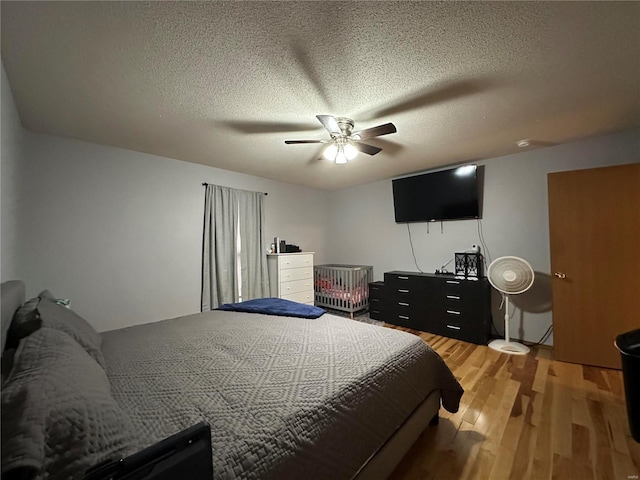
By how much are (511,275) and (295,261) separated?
2893 mm

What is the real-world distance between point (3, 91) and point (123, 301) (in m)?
2.07

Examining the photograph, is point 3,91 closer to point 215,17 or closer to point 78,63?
point 78,63

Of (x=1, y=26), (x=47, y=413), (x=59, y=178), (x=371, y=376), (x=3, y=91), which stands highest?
(x=1, y=26)

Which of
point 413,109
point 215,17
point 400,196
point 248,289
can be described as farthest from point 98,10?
point 400,196

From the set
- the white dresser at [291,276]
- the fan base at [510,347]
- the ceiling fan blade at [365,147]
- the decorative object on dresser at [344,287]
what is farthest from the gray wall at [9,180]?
the fan base at [510,347]

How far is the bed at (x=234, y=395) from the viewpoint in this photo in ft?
2.27

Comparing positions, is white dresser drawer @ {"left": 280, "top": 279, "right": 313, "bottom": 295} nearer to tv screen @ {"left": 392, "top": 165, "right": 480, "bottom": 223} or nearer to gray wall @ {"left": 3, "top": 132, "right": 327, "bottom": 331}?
gray wall @ {"left": 3, "top": 132, "right": 327, "bottom": 331}

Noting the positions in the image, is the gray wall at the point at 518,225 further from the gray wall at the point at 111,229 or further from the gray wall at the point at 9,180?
the gray wall at the point at 9,180

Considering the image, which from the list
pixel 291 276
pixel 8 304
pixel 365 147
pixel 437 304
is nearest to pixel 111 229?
pixel 8 304

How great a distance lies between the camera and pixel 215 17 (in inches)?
49.6

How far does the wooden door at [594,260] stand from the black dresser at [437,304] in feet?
2.29

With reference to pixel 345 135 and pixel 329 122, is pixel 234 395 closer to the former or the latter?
pixel 329 122

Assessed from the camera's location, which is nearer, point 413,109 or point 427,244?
point 413,109

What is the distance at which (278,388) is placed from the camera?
45.9 inches
